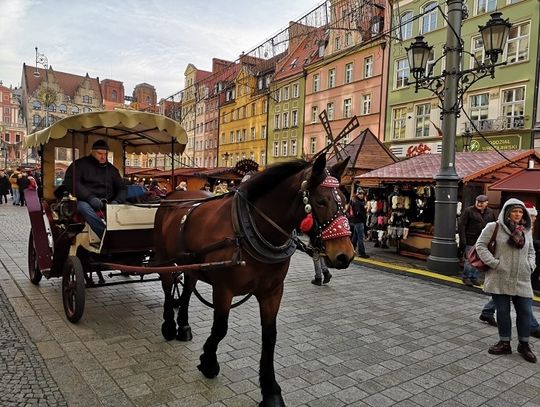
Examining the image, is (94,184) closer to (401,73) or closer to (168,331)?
(168,331)

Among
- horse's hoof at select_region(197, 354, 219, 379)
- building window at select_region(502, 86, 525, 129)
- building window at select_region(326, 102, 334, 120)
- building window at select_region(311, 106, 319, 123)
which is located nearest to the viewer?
horse's hoof at select_region(197, 354, 219, 379)

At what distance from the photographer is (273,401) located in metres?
3.31

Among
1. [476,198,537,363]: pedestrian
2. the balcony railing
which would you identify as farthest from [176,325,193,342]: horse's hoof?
the balcony railing

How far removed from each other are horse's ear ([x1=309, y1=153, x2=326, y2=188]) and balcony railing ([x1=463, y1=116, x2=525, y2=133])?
2102 cm

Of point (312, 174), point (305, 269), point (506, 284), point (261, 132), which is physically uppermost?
point (261, 132)

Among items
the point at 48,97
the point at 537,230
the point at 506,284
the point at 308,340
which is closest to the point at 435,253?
the point at 537,230

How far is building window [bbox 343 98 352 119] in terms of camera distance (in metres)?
32.8

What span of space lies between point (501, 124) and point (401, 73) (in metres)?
8.37

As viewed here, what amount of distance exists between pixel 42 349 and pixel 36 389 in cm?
87

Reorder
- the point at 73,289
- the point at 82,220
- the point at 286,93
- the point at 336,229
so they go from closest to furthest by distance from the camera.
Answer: the point at 336,229 < the point at 73,289 < the point at 82,220 < the point at 286,93

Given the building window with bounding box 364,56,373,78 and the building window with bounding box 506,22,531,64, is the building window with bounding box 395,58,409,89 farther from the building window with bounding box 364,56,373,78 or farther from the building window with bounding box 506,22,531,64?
the building window with bounding box 506,22,531,64

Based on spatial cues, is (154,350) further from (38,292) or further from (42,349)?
(38,292)

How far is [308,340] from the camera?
4.91 meters

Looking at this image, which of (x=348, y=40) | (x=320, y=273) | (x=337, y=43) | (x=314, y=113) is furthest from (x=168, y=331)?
(x=314, y=113)
